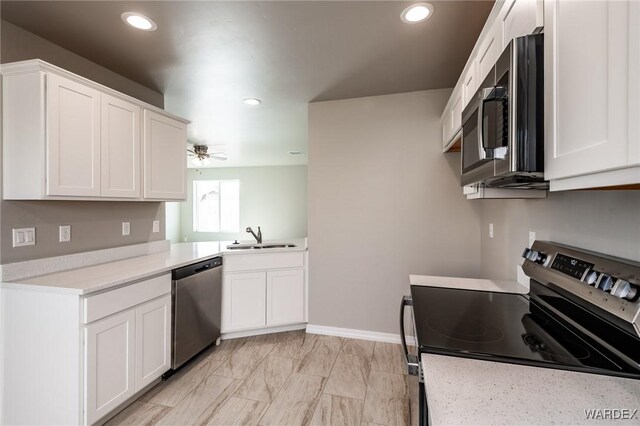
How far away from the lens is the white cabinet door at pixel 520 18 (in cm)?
95

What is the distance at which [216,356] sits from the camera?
272 cm

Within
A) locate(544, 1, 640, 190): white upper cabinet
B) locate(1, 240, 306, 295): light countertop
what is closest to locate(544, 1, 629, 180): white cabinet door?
locate(544, 1, 640, 190): white upper cabinet

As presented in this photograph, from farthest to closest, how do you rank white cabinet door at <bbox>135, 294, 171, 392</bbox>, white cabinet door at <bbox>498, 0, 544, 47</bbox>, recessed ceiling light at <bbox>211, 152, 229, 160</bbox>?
1. recessed ceiling light at <bbox>211, 152, 229, 160</bbox>
2. white cabinet door at <bbox>135, 294, 171, 392</bbox>
3. white cabinet door at <bbox>498, 0, 544, 47</bbox>

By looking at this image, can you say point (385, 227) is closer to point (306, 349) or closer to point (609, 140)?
point (306, 349)

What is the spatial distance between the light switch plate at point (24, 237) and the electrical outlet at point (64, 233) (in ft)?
0.50

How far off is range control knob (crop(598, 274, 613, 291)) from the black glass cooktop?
0.68 feet

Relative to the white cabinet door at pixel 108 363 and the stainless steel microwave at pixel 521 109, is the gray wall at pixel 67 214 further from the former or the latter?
the stainless steel microwave at pixel 521 109

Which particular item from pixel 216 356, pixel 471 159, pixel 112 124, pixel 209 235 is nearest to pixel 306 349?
pixel 216 356

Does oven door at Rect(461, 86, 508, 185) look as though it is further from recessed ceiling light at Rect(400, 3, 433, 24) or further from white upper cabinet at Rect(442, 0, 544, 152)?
recessed ceiling light at Rect(400, 3, 433, 24)

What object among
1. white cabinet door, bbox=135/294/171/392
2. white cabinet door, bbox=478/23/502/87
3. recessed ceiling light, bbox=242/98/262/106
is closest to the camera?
white cabinet door, bbox=478/23/502/87

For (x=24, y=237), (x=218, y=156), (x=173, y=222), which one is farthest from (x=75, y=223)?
(x=173, y=222)

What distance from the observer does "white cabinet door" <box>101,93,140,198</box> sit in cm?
210

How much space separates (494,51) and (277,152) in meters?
5.16

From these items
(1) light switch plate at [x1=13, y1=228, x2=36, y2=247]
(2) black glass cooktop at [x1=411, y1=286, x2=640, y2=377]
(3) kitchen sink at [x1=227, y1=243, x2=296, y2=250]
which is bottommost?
(2) black glass cooktop at [x1=411, y1=286, x2=640, y2=377]
